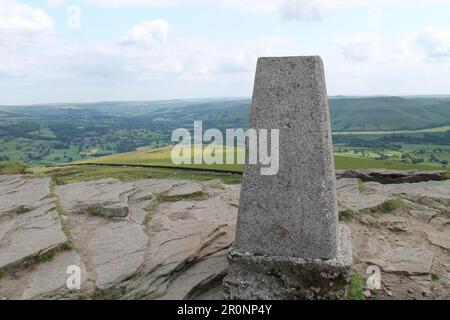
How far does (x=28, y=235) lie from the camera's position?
882 cm

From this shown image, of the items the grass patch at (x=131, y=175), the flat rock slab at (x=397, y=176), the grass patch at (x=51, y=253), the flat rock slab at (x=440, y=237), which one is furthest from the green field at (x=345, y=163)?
the grass patch at (x=51, y=253)

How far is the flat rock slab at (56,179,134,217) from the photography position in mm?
10516

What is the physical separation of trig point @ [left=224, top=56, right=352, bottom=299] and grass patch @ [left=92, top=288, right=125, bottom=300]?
1898 mm

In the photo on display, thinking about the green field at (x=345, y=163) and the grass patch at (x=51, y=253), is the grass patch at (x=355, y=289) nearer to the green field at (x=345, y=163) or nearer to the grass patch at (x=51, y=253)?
the grass patch at (x=51, y=253)

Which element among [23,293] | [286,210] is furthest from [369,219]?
[23,293]

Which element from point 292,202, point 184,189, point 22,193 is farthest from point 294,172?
point 22,193

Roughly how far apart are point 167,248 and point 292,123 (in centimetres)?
396

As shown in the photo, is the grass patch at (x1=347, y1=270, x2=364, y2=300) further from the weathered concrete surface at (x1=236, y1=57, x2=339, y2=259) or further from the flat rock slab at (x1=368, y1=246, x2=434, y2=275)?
the flat rock slab at (x1=368, y1=246, x2=434, y2=275)

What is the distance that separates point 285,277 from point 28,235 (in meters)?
5.84

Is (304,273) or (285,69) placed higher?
(285,69)

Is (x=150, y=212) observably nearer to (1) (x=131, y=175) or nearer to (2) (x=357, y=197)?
(2) (x=357, y=197)

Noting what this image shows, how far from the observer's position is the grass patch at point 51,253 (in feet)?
25.7

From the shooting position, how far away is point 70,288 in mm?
6883

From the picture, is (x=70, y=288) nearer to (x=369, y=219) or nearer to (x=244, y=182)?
(x=244, y=182)
